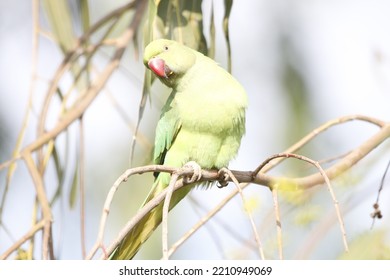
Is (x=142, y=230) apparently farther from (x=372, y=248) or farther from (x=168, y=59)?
(x=372, y=248)

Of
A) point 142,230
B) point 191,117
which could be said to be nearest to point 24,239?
point 142,230

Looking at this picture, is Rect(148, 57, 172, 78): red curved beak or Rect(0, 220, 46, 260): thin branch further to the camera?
Rect(148, 57, 172, 78): red curved beak

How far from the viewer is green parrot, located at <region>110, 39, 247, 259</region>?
6.29 feet

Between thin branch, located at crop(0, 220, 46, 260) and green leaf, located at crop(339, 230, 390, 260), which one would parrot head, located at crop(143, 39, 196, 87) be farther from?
green leaf, located at crop(339, 230, 390, 260)

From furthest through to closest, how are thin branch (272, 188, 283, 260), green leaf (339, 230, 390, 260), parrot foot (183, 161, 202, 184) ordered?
parrot foot (183, 161, 202, 184) → green leaf (339, 230, 390, 260) → thin branch (272, 188, 283, 260)

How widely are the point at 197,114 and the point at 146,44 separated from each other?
0.76ft

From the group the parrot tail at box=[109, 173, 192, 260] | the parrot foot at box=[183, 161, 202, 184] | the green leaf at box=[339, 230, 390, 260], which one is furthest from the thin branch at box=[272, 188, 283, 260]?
the parrot tail at box=[109, 173, 192, 260]

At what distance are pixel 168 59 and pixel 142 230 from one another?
47 centimetres

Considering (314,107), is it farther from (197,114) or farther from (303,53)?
(197,114)

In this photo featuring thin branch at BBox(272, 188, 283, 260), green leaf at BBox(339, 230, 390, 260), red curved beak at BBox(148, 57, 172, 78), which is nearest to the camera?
thin branch at BBox(272, 188, 283, 260)

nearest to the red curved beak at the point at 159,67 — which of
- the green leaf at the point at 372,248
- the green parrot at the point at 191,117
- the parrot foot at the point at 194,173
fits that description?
the green parrot at the point at 191,117

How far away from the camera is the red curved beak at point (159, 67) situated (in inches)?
76.0

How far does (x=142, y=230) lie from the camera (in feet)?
6.41
